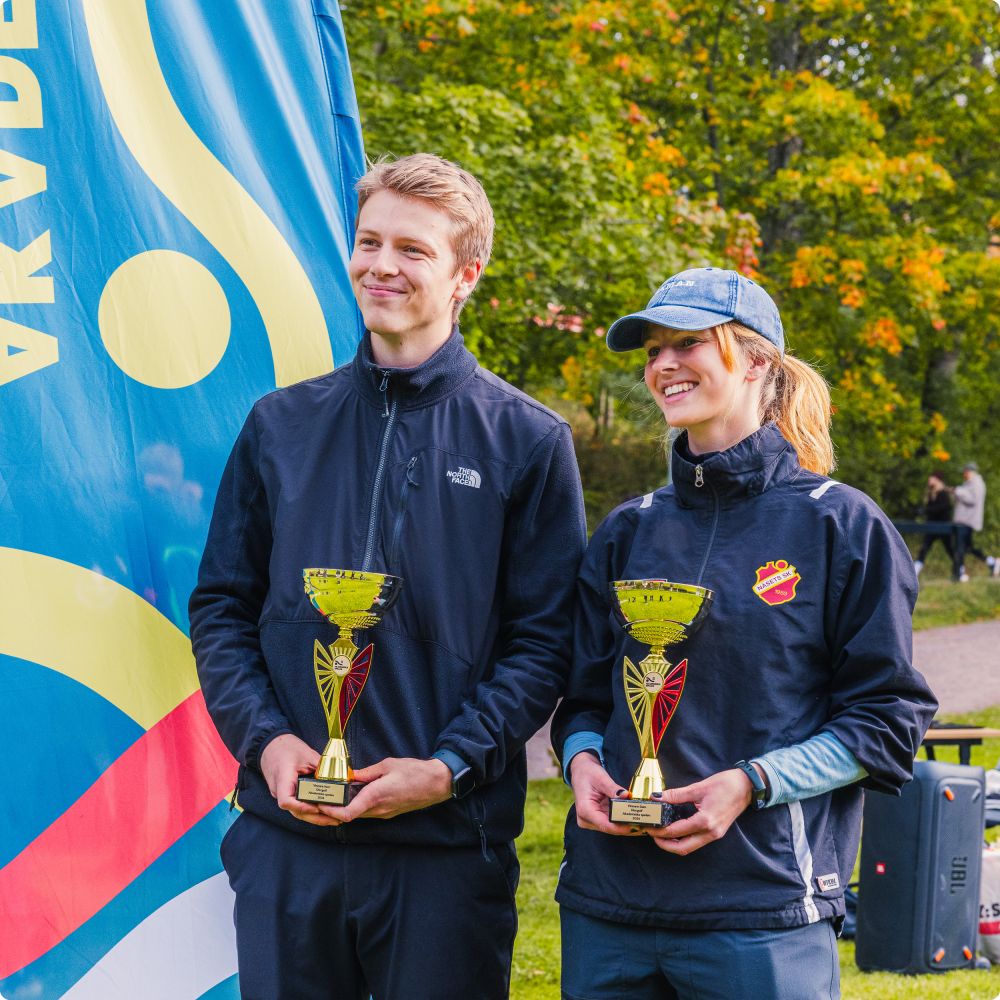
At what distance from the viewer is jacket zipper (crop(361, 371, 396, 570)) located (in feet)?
8.11

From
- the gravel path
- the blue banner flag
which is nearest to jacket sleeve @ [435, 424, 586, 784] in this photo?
the blue banner flag

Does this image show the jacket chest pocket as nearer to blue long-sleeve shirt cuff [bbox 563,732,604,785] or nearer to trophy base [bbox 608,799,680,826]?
blue long-sleeve shirt cuff [bbox 563,732,604,785]

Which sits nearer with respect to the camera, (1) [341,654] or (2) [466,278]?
(1) [341,654]

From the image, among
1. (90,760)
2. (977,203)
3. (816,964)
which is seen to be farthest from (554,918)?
(977,203)

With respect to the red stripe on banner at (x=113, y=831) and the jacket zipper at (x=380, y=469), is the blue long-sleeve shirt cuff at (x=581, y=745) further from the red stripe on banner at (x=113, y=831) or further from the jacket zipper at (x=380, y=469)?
the red stripe on banner at (x=113, y=831)

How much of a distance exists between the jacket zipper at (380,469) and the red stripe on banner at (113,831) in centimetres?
76

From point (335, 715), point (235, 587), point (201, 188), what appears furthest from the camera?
point (201, 188)

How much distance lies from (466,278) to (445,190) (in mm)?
192

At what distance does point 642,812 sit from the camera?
2168mm

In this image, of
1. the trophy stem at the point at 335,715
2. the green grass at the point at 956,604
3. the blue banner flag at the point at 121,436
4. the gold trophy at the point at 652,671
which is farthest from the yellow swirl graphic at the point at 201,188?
the green grass at the point at 956,604

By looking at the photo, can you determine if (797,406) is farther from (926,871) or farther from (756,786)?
(926,871)

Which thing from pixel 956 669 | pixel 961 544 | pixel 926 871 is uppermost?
pixel 926 871

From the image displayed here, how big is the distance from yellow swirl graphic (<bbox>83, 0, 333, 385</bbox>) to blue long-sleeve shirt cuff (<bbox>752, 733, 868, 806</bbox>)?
1521 millimetres

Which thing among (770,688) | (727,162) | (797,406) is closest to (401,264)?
(797,406)
